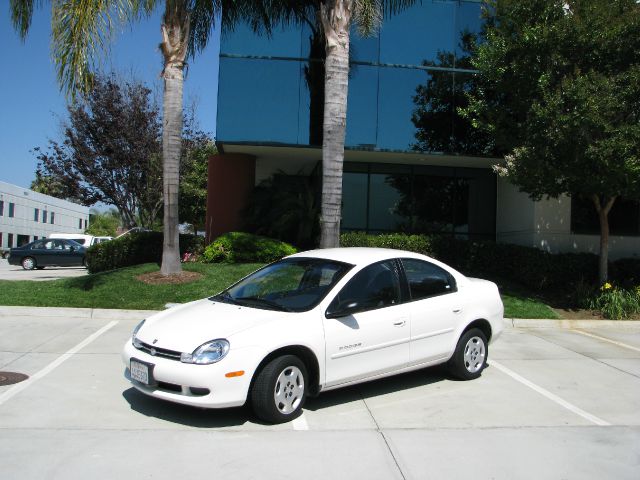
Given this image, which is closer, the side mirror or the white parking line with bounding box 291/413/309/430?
the white parking line with bounding box 291/413/309/430

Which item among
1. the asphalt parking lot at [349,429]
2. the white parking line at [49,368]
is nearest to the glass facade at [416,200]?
the white parking line at [49,368]

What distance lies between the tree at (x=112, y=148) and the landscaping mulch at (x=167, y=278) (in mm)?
12598

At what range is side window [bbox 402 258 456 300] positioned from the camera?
20.2 ft

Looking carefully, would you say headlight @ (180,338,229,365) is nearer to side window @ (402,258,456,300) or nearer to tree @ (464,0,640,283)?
side window @ (402,258,456,300)

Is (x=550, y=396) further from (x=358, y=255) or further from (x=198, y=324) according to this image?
(x=198, y=324)

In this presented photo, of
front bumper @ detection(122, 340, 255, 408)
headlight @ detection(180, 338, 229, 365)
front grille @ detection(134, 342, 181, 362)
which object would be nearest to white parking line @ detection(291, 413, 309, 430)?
front bumper @ detection(122, 340, 255, 408)

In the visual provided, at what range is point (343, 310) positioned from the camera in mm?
5355

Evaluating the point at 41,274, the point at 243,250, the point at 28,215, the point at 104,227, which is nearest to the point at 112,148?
the point at 41,274

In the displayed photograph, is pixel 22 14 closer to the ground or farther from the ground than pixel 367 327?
farther from the ground

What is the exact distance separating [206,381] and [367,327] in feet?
5.44

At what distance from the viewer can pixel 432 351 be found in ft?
20.1

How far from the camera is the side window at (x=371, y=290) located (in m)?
5.43

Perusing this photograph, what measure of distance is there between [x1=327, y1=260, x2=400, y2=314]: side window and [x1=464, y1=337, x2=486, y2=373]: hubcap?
130 cm

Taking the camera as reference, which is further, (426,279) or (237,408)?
(426,279)
